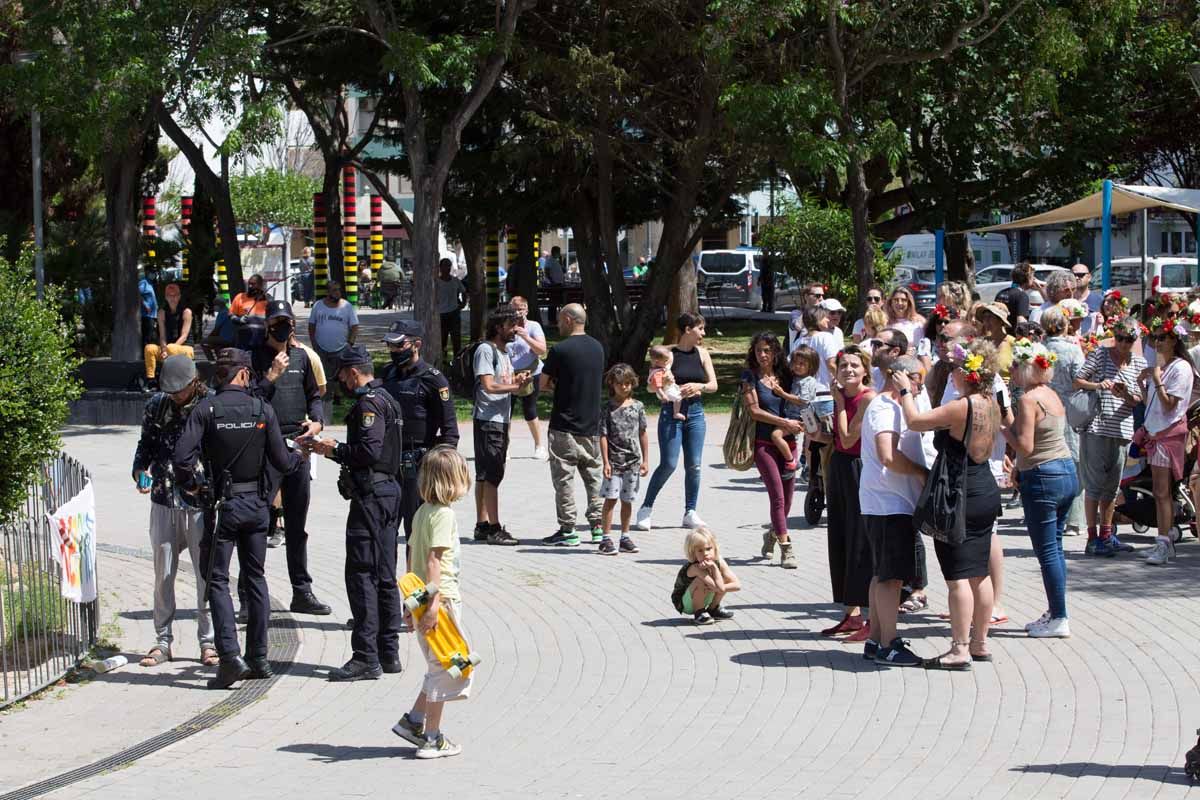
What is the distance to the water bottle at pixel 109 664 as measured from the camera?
27.9 ft

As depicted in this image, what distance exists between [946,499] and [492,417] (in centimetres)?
482

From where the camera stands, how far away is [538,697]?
784 cm

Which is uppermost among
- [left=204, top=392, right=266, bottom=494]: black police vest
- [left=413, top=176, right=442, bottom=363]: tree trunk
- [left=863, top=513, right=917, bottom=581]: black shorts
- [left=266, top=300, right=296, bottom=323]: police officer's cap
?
[left=413, top=176, right=442, bottom=363]: tree trunk

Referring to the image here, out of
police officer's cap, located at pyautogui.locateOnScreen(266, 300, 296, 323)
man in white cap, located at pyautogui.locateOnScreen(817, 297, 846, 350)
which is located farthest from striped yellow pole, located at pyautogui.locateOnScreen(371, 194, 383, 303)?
police officer's cap, located at pyautogui.locateOnScreen(266, 300, 296, 323)

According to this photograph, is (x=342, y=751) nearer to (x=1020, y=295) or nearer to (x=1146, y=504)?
(x=1146, y=504)

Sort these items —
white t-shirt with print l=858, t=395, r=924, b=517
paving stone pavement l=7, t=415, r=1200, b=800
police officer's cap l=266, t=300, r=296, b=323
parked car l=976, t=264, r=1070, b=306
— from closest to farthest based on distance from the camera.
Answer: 1. paving stone pavement l=7, t=415, r=1200, b=800
2. white t-shirt with print l=858, t=395, r=924, b=517
3. police officer's cap l=266, t=300, r=296, b=323
4. parked car l=976, t=264, r=1070, b=306

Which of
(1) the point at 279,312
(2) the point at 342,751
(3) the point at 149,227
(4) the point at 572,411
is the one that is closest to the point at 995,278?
(3) the point at 149,227

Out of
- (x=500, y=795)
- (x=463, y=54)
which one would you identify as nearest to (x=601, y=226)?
(x=463, y=54)

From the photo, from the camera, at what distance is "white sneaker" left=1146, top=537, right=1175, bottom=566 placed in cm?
1080

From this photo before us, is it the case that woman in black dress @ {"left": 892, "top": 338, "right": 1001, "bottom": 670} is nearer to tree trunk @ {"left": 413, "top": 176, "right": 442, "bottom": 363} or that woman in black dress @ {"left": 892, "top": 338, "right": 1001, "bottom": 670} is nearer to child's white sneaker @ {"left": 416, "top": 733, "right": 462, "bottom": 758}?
child's white sneaker @ {"left": 416, "top": 733, "right": 462, "bottom": 758}

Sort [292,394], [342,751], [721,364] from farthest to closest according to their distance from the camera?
[721,364], [292,394], [342,751]

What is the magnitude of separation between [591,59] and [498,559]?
1218cm

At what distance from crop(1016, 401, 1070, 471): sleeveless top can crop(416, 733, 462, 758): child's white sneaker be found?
375cm

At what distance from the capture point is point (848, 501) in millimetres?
9008
